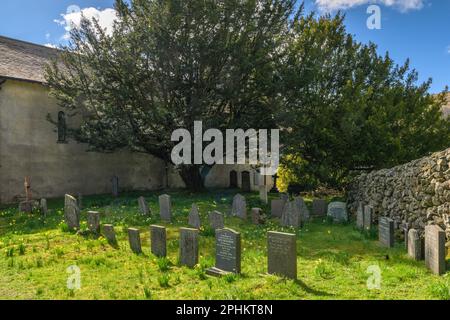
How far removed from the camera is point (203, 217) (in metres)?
13.4

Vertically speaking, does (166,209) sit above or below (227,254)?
above

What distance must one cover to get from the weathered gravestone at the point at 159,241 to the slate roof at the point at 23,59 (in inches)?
552

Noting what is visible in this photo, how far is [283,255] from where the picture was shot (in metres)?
6.79

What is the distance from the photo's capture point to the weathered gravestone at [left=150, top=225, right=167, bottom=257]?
846 centimetres

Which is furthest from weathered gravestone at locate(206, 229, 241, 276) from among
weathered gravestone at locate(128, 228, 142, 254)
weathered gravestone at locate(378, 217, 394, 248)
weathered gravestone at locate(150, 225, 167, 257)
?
weathered gravestone at locate(378, 217, 394, 248)

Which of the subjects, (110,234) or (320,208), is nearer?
(110,234)

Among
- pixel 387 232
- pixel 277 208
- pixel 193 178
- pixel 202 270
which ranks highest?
pixel 193 178

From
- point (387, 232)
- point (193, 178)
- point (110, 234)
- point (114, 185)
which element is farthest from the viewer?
point (114, 185)

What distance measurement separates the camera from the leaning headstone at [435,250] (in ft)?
22.4

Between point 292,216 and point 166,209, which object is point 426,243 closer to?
point 292,216

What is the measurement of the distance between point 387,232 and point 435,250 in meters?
2.45

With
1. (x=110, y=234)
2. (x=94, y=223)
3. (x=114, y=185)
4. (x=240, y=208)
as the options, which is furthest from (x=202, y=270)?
(x=114, y=185)
